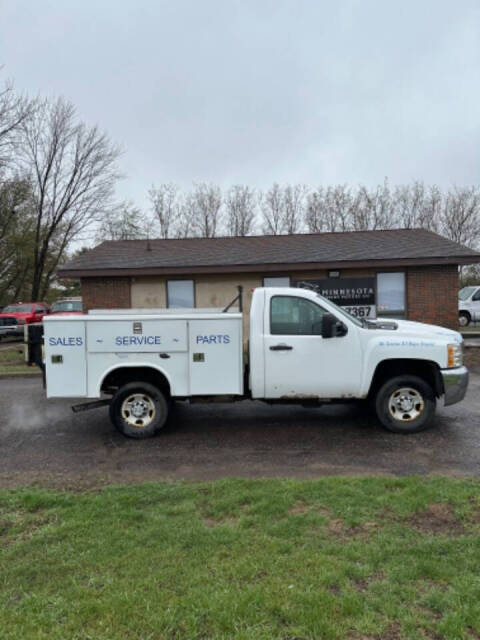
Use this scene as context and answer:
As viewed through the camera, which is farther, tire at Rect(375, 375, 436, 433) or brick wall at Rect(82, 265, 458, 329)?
brick wall at Rect(82, 265, 458, 329)

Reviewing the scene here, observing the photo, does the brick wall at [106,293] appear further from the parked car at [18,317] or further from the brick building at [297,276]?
the parked car at [18,317]

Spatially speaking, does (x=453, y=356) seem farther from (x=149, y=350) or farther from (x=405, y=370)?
(x=149, y=350)

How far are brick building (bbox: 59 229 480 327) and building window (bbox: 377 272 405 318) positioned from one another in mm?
32

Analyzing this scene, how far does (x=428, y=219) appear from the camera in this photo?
134ft

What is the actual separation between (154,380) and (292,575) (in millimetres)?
3972

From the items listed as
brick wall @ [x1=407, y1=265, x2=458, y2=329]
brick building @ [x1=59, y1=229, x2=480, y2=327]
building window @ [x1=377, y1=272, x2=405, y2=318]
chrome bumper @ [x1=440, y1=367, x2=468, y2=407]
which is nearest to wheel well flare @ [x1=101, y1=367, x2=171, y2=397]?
chrome bumper @ [x1=440, y1=367, x2=468, y2=407]

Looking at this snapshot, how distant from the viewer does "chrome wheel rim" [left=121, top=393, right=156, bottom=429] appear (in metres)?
6.12

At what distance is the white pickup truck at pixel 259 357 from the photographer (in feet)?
19.5

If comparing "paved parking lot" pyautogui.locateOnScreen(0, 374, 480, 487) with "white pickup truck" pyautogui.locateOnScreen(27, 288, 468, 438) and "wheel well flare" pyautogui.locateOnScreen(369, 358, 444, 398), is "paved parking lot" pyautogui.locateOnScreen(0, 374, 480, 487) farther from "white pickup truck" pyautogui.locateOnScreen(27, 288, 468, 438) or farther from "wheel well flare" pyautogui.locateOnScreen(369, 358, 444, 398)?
"wheel well flare" pyautogui.locateOnScreen(369, 358, 444, 398)

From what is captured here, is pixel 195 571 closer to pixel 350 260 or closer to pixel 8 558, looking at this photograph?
pixel 8 558

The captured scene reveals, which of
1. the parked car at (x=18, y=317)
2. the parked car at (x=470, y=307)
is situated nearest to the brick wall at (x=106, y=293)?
the parked car at (x=18, y=317)

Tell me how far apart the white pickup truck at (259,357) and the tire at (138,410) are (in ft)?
0.05

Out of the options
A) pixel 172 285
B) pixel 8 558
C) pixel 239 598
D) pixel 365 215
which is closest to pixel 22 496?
pixel 8 558

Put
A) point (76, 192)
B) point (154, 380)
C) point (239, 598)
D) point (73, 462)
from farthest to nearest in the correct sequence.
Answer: point (76, 192)
point (154, 380)
point (73, 462)
point (239, 598)
